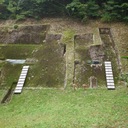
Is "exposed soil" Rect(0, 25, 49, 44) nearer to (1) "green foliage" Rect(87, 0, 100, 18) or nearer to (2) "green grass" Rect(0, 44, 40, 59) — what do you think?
(2) "green grass" Rect(0, 44, 40, 59)

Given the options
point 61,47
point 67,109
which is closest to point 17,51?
point 61,47

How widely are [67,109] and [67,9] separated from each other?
8473 millimetres

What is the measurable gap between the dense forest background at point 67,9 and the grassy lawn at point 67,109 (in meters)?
6.15

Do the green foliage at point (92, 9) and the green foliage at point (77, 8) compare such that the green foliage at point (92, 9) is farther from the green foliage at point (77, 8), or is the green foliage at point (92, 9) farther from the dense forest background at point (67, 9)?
the green foliage at point (77, 8)

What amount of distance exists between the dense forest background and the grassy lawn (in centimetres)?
615

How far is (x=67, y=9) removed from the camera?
1590cm

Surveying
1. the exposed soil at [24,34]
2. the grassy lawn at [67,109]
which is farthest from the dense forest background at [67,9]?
the grassy lawn at [67,109]

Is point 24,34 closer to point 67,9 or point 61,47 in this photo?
point 61,47

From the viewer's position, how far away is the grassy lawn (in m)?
8.10

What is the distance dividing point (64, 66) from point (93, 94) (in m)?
2.56

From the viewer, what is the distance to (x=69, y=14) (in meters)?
16.0

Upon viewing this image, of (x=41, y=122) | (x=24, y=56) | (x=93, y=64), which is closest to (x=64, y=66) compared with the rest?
(x=93, y=64)

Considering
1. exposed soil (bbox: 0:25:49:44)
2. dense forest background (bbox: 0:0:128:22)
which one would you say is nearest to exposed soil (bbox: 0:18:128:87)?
exposed soil (bbox: 0:25:49:44)

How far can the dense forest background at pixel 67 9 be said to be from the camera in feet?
49.8
